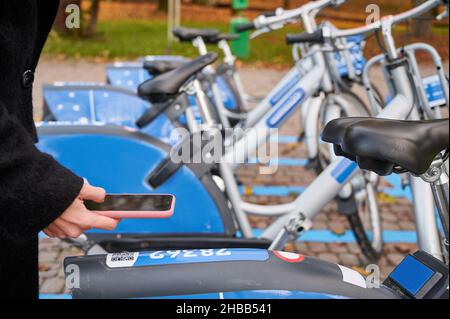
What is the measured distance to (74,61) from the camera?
881 cm

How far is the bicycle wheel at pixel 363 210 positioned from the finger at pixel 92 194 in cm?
195

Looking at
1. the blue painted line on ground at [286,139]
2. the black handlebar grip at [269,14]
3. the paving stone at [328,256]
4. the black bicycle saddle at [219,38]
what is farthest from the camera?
the blue painted line on ground at [286,139]

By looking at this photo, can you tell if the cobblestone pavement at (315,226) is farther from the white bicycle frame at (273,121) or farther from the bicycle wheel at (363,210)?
the white bicycle frame at (273,121)

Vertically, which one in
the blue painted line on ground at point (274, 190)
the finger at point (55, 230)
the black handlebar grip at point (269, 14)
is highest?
the black handlebar grip at point (269, 14)

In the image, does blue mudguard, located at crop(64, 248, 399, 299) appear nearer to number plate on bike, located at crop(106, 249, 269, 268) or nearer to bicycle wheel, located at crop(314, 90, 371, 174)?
number plate on bike, located at crop(106, 249, 269, 268)

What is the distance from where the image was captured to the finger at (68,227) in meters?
0.96

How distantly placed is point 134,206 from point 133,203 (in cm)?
1

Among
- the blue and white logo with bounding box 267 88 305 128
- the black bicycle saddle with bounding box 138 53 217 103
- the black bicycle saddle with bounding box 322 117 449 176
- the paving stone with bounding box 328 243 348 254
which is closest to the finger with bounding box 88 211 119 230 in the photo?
the black bicycle saddle with bounding box 322 117 449 176

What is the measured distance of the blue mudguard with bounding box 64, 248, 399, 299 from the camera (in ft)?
3.41

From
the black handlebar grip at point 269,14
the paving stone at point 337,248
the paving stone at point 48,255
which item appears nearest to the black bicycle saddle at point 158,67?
the black handlebar grip at point 269,14

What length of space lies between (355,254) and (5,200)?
2554 mm

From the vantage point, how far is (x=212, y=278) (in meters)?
1.05

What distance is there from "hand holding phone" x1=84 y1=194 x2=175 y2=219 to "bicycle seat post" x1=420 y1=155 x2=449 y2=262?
0.52 metres

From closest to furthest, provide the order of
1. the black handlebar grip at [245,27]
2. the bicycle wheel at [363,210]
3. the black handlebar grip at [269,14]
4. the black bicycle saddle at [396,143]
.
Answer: the black bicycle saddle at [396,143], the bicycle wheel at [363,210], the black handlebar grip at [269,14], the black handlebar grip at [245,27]
